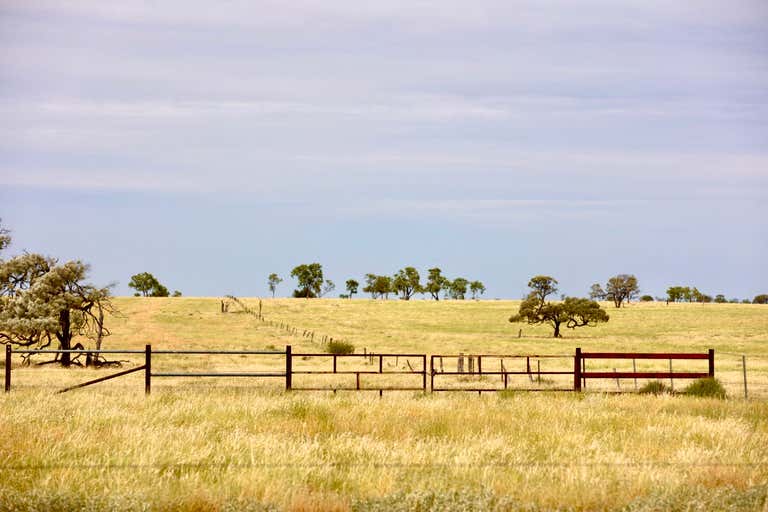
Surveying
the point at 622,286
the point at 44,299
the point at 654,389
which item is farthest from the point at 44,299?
the point at 622,286

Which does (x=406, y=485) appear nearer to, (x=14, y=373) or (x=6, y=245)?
(x=14, y=373)

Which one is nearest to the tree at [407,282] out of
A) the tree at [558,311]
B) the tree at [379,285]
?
the tree at [379,285]

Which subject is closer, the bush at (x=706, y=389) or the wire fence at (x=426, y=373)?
the wire fence at (x=426, y=373)

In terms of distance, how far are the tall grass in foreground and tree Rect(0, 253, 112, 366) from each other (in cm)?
2034

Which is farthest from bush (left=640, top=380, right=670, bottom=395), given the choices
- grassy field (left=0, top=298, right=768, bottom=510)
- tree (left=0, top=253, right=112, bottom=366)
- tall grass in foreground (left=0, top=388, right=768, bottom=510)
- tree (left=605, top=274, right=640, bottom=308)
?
tree (left=605, top=274, right=640, bottom=308)

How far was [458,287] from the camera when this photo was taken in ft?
620

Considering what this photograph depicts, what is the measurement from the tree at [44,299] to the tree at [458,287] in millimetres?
149865

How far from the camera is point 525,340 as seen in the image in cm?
7256

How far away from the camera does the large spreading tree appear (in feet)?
128

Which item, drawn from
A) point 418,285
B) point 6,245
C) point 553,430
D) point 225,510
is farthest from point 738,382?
point 418,285

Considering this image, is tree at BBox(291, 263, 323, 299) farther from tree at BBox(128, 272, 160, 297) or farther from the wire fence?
the wire fence

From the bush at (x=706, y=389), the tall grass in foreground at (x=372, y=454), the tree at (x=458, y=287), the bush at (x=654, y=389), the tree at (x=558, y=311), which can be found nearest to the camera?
the tall grass in foreground at (x=372, y=454)

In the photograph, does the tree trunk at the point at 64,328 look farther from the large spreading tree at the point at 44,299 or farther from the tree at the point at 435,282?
the tree at the point at 435,282

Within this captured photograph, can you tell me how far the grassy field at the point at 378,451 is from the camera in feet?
33.7
